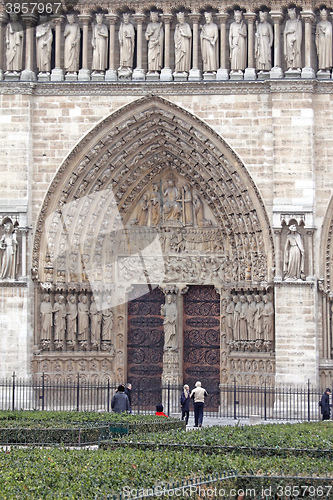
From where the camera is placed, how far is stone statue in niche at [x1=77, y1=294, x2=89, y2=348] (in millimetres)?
24078

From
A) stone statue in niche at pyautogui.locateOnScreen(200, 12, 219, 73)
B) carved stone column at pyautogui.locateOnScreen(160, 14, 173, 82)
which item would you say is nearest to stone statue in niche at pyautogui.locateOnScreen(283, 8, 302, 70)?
stone statue in niche at pyautogui.locateOnScreen(200, 12, 219, 73)

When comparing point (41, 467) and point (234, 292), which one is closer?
point (41, 467)

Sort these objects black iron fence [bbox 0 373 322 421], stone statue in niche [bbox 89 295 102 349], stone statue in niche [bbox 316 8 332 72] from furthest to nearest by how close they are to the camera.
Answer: stone statue in niche [bbox 89 295 102 349], stone statue in niche [bbox 316 8 332 72], black iron fence [bbox 0 373 322 421]

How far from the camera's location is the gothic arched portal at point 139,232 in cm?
2364

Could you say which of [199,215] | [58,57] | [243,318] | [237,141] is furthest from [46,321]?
[58,57]

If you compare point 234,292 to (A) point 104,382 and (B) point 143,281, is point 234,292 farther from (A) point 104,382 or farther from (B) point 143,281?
(A) point 104,382

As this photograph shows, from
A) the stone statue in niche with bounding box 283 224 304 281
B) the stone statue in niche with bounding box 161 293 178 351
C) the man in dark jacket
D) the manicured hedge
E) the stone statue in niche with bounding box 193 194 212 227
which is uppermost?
the stone statue in niche with bounding box 193 194 212 227

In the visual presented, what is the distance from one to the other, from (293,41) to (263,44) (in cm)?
75

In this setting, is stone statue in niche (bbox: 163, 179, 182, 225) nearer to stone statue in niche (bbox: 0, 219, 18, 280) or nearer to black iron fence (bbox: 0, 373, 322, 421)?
stone statue in niche (bbox: 0, 219, 18, 280)

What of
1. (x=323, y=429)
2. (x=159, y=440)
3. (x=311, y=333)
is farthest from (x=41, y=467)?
(x=311, y=333)

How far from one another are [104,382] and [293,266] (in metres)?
5.73

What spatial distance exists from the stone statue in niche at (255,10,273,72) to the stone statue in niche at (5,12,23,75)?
236 inches

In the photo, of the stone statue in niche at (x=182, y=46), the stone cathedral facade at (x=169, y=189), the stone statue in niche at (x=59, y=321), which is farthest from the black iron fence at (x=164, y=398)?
the stone statue in niche at (x=182, y=46)

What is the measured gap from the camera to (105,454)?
12.3 meters
